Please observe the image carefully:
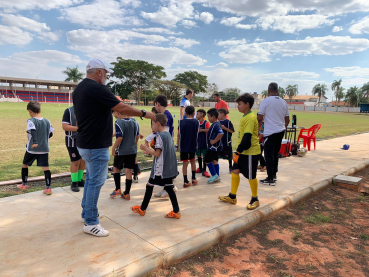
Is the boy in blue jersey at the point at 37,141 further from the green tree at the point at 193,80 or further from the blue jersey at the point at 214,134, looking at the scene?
the green tree at the point at 193,80

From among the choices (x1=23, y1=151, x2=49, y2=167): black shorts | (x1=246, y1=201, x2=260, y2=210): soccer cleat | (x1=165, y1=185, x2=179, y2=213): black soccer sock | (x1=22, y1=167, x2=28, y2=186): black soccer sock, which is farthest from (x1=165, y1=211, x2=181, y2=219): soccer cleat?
(x1=22, y1=167, x2=28, y2=186): black soccer sock

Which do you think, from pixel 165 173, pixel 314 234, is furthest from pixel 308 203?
pixel 165 173

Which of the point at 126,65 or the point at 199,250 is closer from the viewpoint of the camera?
the point at 199,250

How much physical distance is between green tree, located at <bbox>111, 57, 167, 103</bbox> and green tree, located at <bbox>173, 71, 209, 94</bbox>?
15423 mm

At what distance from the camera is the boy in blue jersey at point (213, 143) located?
5168 mm

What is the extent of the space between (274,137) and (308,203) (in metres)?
1.43

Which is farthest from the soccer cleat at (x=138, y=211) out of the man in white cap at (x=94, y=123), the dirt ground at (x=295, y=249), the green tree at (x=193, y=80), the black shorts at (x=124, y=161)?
the green tree at (x=193, y=80)

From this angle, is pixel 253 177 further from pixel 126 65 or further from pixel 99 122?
pixel 126 65

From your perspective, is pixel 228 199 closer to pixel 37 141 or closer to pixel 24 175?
pixel 37 141

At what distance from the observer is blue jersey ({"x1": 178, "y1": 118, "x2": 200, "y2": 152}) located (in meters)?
4.97

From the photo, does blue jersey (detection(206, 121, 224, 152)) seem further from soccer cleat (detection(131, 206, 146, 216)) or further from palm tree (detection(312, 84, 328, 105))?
palm tree (detection(312, 84, 328, 105))

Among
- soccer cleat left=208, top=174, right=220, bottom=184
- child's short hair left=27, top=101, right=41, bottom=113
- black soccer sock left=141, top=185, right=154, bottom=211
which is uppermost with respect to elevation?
child's short hair left=27, top=101, right=41, bottom=113

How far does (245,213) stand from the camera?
3.86 metres

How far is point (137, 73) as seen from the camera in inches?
2756
